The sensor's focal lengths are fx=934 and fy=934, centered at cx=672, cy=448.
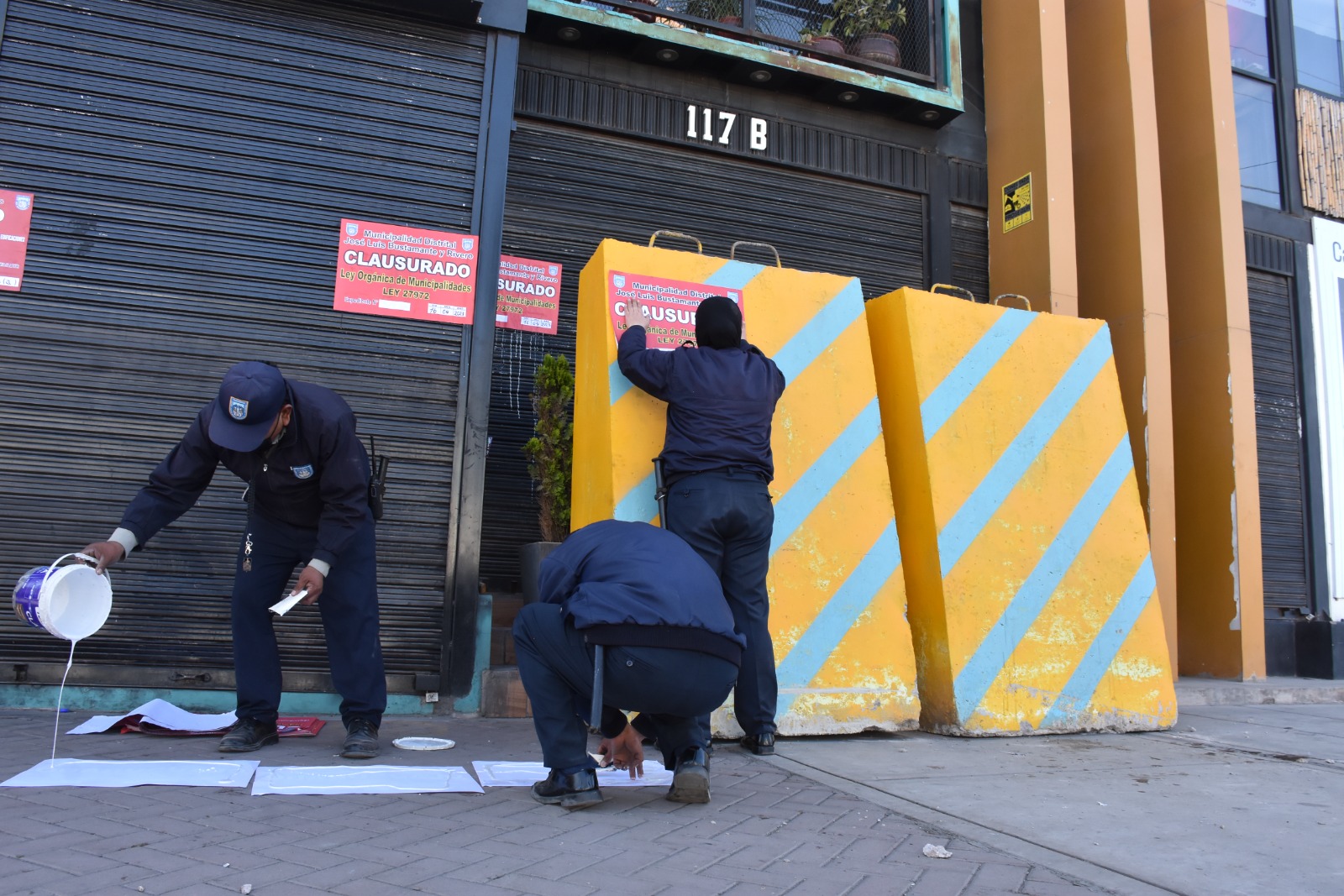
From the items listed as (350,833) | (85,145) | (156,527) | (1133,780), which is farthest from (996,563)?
(85,145)

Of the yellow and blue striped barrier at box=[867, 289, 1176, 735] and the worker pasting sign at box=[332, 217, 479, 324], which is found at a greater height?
the worker pasting sign at box=[332, 217, 479, 324]

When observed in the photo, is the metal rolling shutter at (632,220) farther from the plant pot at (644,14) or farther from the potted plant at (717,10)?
the potted plant at (717,10)

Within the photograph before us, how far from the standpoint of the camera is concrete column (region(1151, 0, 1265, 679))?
289 inches

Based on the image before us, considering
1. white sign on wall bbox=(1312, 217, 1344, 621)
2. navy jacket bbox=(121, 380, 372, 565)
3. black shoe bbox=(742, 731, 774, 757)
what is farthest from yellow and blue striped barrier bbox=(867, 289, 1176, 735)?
white sign on wall bbox=(1312, 217, 1344, 621)

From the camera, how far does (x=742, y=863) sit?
2488mm

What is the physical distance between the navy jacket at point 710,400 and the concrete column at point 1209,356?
5.17 metres

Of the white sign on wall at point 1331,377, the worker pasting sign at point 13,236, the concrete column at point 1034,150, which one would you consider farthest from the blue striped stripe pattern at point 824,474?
the white sign on wall at point 1331,377

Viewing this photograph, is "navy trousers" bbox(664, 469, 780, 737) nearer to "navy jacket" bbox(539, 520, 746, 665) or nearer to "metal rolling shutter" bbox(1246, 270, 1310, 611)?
"navy jacket" bbox(539, 520, 746, 665)

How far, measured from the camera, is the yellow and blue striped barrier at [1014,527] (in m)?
4.65

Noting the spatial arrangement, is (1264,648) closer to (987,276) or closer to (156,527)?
(987,276)

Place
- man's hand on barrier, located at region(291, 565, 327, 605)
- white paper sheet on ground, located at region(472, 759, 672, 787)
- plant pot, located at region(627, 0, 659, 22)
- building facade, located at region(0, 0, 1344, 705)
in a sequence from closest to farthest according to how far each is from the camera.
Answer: white paper sheet on ground, located at region(472, 759, 672, 787) < man's hand on barrier, located at region(291, 565, 327, 605) < building facade, located at region(0, 0, 1344, 705) < plant pot, located at region(627, 0, 659, 22)

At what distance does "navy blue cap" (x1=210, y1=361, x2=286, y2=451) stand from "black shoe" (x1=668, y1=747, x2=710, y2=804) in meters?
1.96

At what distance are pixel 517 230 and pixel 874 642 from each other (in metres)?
3.52

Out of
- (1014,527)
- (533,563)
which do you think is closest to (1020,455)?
(1014,527)
